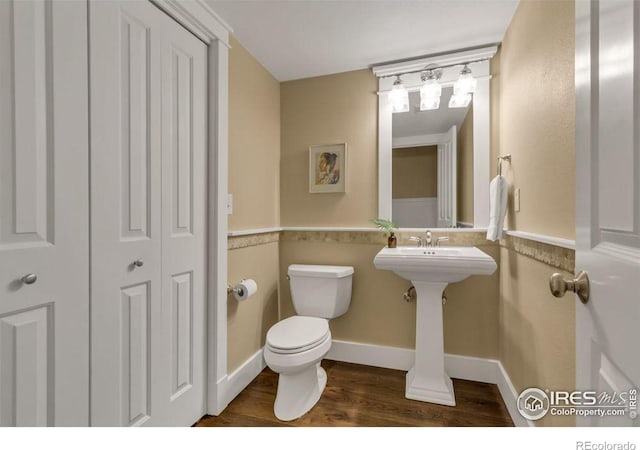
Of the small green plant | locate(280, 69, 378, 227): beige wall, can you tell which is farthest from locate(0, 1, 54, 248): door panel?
the small green plant

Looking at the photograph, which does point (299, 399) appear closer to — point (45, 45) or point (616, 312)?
point (616, 312)

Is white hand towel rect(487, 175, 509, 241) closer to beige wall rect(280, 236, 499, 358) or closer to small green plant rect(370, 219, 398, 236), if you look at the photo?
beige wall rect(280, 236, 499, 358)

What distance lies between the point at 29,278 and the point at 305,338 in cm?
118

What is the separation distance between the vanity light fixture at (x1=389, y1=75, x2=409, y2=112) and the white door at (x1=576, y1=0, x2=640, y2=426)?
1504mm

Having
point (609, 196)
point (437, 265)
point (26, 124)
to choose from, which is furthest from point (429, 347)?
point (26, 124)

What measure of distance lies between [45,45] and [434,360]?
2311 mm

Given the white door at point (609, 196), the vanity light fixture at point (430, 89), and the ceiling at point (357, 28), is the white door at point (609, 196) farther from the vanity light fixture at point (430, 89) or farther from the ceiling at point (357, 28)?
the vanity light fixture at point (430, 89)

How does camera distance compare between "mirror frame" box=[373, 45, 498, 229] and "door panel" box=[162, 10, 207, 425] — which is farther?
"mirror frame" box=[373, 45, 498, 229]

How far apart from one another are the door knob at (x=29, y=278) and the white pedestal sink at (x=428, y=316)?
142 cm

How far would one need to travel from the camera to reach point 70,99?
38.5 inches

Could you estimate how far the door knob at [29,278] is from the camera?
0.86 meters

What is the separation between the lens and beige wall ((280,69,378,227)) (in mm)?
2227

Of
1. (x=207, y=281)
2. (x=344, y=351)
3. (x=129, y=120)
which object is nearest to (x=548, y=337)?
(x=344, y=351)

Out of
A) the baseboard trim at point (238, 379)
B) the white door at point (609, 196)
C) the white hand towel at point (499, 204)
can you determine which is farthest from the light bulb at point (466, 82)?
the baseboard trim at point (238, 379)
